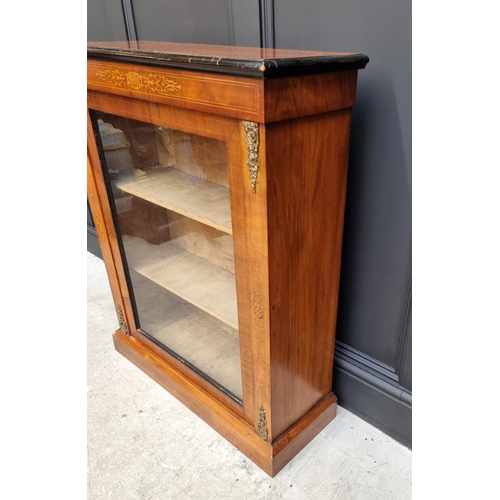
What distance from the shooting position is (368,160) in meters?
0.94

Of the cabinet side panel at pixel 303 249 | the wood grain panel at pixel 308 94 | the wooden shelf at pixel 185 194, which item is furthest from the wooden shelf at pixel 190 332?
the wood grain panel at pixel 308 94

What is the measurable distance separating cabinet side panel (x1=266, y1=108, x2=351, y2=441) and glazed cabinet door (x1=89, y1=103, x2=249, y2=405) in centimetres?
10

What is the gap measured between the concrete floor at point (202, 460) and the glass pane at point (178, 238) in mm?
179

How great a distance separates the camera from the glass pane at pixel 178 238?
0.95 meters

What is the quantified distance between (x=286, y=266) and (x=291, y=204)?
130mm

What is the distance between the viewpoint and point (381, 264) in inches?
40.0

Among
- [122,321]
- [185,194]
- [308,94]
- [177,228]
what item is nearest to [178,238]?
[177,228]

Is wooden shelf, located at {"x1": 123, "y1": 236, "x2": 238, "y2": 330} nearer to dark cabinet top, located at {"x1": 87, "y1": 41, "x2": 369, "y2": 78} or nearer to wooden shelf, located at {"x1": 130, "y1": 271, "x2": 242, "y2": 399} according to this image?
wooden shelf, located at {"x1": 130, "y1": 271, "x2": 242, "y2": 399}

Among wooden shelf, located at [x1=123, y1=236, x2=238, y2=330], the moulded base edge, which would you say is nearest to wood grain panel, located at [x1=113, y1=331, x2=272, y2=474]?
the moulded base edge

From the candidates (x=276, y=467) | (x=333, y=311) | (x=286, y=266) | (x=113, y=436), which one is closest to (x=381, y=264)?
(x=333, y=311)

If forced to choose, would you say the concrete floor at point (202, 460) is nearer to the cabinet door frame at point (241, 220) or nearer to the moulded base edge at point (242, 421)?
the moulded base edge at point (242, 421)

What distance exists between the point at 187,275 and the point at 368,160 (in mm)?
595

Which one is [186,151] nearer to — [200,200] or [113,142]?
[200,200]

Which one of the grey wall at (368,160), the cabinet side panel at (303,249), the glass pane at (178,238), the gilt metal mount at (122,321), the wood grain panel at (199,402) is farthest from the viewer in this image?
the gilt metal mount at (122,321)
